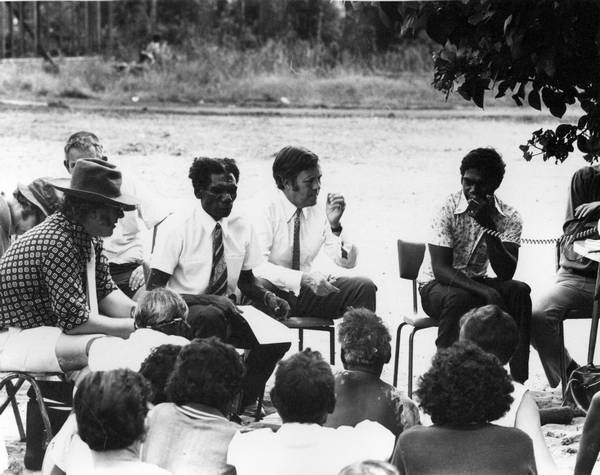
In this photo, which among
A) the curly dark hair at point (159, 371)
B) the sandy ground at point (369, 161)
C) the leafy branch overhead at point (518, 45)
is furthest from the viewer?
the sandy ground at point (369, 161)

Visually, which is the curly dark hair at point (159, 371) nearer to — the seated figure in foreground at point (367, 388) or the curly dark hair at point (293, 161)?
the seated figure in foreground at point (367, 388)

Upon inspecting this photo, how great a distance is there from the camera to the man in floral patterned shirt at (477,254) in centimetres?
552

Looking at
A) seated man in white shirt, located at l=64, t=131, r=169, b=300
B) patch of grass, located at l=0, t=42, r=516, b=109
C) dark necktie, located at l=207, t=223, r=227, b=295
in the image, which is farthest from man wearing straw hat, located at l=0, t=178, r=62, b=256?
patch of grass, located at l=0, t=42, r=516, b=109

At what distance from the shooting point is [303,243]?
227 inches

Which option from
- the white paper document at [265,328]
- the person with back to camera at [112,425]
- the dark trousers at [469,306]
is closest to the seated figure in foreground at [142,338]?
the white paper document at [265,328]

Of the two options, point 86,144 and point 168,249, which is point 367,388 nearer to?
point 168,249

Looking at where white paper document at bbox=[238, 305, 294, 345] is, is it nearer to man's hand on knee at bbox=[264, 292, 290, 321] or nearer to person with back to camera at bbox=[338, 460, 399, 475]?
man's hand on knee at bbox=[264, 292, 290, 321]

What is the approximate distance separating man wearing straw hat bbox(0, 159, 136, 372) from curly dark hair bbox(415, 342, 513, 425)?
170cm

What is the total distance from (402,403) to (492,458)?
695 mm

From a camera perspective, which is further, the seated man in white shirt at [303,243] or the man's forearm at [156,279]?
the seated man in white shirt at [303,243]

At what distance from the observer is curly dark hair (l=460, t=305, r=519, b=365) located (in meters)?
4.22

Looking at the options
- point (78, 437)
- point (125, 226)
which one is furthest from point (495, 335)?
point (125, 226)

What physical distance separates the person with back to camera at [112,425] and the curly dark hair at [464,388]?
90cm

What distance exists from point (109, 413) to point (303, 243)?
255 centimetres
